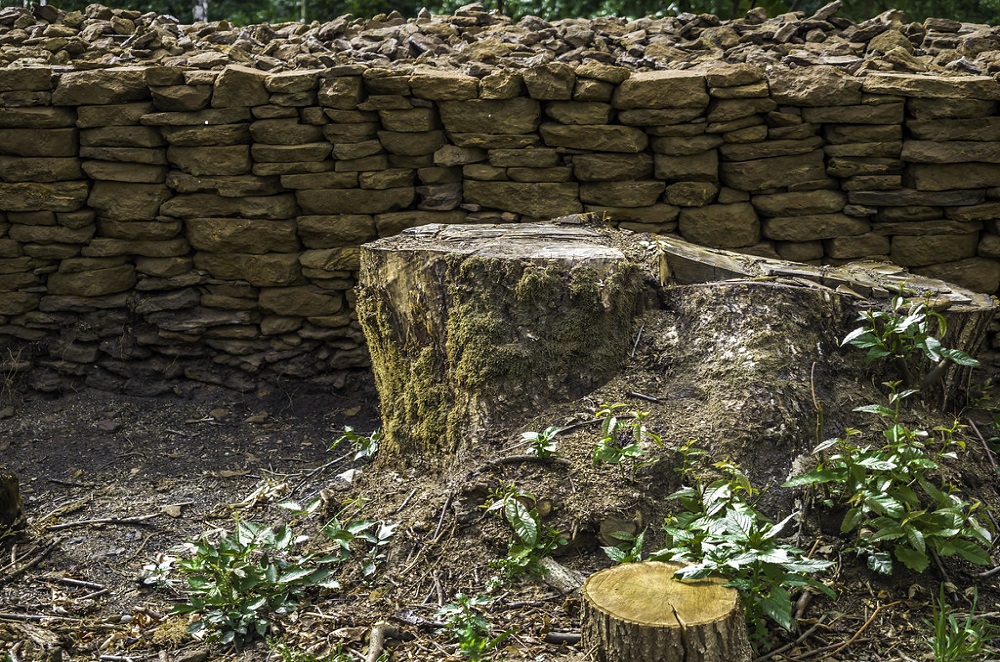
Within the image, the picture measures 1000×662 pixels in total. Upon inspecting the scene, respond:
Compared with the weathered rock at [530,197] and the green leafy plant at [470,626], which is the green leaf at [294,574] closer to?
the green leafy plant at [470,626]

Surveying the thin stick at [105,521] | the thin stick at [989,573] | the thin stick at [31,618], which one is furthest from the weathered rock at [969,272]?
the thin stick at [31,618]

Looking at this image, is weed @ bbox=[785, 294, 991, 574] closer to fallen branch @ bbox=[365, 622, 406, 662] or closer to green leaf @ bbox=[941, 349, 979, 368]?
green leaf @ bbox=[941, 349, 979, 368]

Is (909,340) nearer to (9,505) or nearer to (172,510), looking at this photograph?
(172,510)

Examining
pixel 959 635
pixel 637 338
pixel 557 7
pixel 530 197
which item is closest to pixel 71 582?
pixel 637 338

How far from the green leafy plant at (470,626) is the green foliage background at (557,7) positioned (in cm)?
667

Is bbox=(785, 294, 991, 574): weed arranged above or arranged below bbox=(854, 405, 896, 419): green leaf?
below

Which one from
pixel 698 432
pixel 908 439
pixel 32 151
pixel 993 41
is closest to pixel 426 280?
pixel 698 432

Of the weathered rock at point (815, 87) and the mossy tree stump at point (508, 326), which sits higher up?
the weathered rock at point (815, 87)

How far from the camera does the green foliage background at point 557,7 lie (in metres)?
8.54

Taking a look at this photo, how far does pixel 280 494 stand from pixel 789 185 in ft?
9.14

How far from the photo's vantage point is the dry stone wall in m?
4.33

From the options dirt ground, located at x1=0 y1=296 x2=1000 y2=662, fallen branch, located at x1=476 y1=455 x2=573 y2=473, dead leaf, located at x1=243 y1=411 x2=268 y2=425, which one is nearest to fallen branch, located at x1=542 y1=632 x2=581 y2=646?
dirt ground, located at x1=0 y1=296 x2=1000 y2=662

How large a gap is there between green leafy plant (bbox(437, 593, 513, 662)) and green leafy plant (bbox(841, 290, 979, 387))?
4.01 ft

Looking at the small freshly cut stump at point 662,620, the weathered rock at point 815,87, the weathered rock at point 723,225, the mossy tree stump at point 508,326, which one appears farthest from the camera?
the weathered rock at point 723,225
